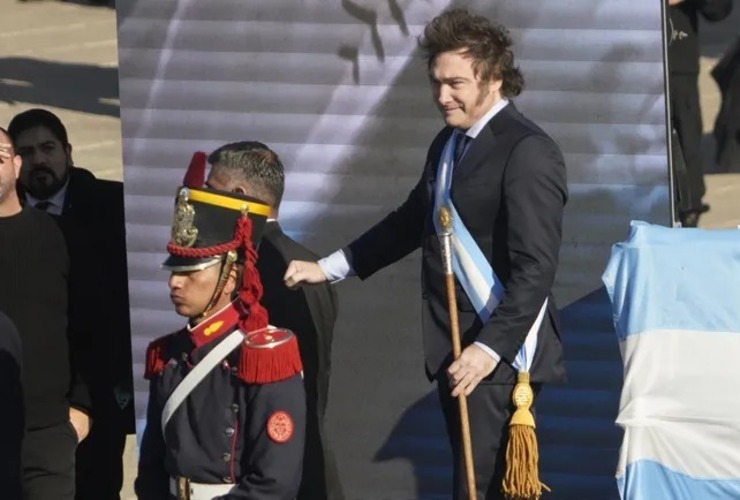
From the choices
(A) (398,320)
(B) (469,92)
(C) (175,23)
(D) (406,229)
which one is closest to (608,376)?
(A) (398,320)

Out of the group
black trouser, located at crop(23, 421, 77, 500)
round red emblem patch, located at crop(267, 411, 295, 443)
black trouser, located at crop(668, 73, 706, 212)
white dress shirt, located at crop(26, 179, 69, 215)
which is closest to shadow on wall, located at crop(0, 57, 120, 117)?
white dress shirt, located at crop(26, 179, 69, 215)

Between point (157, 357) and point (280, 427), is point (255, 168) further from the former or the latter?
point (280, 427)

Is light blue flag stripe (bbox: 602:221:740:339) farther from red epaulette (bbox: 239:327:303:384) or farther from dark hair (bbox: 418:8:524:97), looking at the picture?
red epaulette (bbox: 239:327:303:384)

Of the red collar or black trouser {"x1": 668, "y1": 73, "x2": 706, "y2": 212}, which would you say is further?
black trouser {"x1": 668, "y1": 73, "x2": 706, "y2": 212}

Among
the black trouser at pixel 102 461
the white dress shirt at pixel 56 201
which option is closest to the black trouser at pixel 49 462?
the black trouser at pixel 102 461

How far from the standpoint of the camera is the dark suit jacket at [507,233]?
4199 millimetres

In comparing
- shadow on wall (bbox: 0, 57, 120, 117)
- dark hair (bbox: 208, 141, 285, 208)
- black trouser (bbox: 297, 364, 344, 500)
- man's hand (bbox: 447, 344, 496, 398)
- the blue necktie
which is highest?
shadow on wall (bbox: 0, 57, 120, 117)

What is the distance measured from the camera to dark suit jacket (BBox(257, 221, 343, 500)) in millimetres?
Answer: 4859

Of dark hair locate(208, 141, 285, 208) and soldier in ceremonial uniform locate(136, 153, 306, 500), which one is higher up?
dark hair locate(208, 141, 285, 208)

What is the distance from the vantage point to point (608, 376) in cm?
539

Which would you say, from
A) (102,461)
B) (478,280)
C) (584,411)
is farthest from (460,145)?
(102,461)

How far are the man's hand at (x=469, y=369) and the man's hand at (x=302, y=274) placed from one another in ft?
1.88

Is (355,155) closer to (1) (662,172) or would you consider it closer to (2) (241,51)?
(2) (241,51)

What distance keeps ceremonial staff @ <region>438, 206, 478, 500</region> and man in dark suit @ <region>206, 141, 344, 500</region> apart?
26.1 inches
